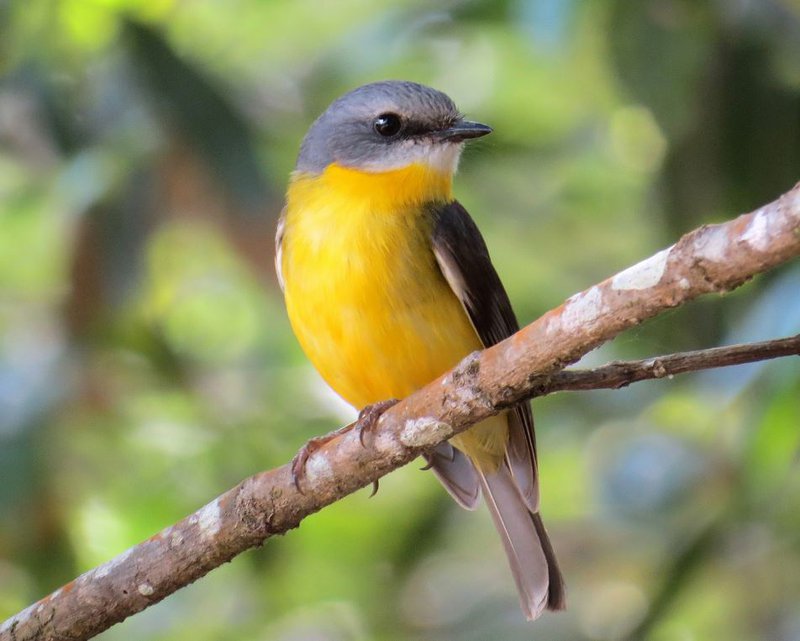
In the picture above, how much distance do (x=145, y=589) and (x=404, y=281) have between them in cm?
123

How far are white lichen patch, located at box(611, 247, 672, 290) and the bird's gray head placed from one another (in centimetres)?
188

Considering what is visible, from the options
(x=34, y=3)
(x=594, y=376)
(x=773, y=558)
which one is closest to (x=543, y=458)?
(x=773, y=558)

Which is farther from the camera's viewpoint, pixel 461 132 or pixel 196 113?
pixel 196 113

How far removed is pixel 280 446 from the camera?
19.8ft

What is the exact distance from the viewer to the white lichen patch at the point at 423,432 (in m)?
3.20

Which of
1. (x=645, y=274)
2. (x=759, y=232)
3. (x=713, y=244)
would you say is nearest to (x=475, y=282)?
(x=645, y=274)

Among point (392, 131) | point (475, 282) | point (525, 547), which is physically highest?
point (392, 131)

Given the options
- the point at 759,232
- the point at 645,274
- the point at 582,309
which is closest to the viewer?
the point at 759,232

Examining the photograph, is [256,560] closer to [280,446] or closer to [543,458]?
[280,446]

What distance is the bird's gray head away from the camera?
4.42 m

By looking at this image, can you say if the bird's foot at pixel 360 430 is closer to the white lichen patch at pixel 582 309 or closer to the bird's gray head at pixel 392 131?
the white lichen patch at pixel 582 309

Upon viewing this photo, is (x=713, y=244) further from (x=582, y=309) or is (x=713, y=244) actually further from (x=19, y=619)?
(x=19, y=619)

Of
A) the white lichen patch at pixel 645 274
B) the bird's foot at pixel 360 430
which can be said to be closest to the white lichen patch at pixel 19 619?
the bird's foot at pixel 360 430

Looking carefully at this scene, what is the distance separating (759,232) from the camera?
233 cm
